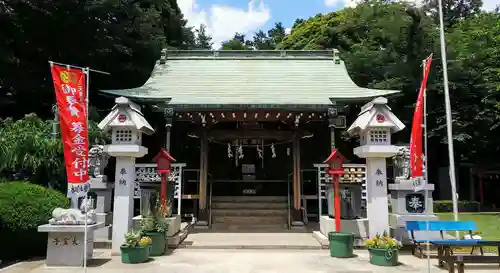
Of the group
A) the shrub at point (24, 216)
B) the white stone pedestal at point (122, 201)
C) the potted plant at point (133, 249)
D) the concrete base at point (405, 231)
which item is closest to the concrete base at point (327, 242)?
the concrete base at point (405, 231)

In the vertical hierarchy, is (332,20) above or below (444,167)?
above

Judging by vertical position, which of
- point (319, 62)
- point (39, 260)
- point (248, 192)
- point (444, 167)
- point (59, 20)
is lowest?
point (39, 260)

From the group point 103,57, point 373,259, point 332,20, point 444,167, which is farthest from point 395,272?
point 332,20

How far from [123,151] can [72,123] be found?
1822 millimetres

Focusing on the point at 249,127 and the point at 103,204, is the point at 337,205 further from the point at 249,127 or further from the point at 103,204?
the point at 103,204

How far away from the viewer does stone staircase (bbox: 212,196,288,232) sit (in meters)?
13.1

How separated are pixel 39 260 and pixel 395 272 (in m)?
7.48

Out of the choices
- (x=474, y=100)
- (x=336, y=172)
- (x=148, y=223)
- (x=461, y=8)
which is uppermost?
(x=461, y=8)

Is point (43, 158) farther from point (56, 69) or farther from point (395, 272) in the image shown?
point (395, 272)

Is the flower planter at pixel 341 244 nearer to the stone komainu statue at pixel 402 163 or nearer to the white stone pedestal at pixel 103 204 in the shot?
the stone komainu statue at pixel 402 163


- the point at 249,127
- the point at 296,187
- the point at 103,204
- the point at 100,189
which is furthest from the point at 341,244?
the point at 249,127

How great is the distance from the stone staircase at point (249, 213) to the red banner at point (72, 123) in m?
6.18

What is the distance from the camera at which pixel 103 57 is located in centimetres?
1817

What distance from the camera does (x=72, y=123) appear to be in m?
7.45
